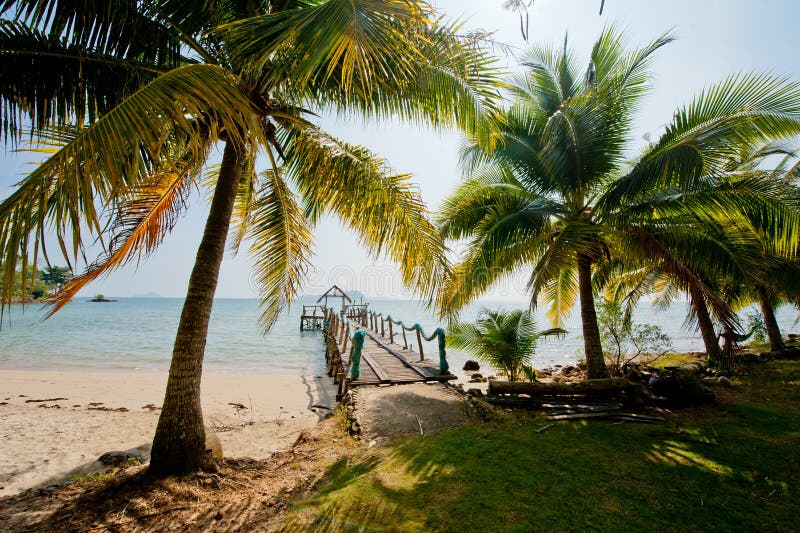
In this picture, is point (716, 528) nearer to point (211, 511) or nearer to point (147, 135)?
point (211, 511)

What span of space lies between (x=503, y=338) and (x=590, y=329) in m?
2.05

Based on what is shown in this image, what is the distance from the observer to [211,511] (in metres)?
3.57

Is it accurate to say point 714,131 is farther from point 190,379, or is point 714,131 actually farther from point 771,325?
point 771,325

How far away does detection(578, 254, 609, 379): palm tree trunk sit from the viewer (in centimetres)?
781

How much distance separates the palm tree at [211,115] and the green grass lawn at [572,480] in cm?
213

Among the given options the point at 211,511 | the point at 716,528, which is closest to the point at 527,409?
the point at 716,528

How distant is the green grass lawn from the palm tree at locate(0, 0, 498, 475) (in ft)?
7.00

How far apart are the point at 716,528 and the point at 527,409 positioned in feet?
12.1

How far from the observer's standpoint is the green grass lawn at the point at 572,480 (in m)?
3.16

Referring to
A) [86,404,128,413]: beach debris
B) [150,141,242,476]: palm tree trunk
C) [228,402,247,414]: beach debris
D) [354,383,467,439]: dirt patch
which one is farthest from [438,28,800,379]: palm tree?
[86,404,128,413]: beach debris

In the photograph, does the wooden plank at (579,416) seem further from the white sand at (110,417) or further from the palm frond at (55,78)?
the palm frond at (55,78)

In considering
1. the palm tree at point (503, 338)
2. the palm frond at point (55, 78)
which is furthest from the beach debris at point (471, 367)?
the palm frond at point (55, 78)

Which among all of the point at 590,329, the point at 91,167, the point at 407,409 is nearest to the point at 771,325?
the point at 590,329

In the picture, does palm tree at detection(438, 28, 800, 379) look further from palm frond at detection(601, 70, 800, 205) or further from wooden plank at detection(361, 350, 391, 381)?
wooden plank at detection(361, 350, 391, 381)
